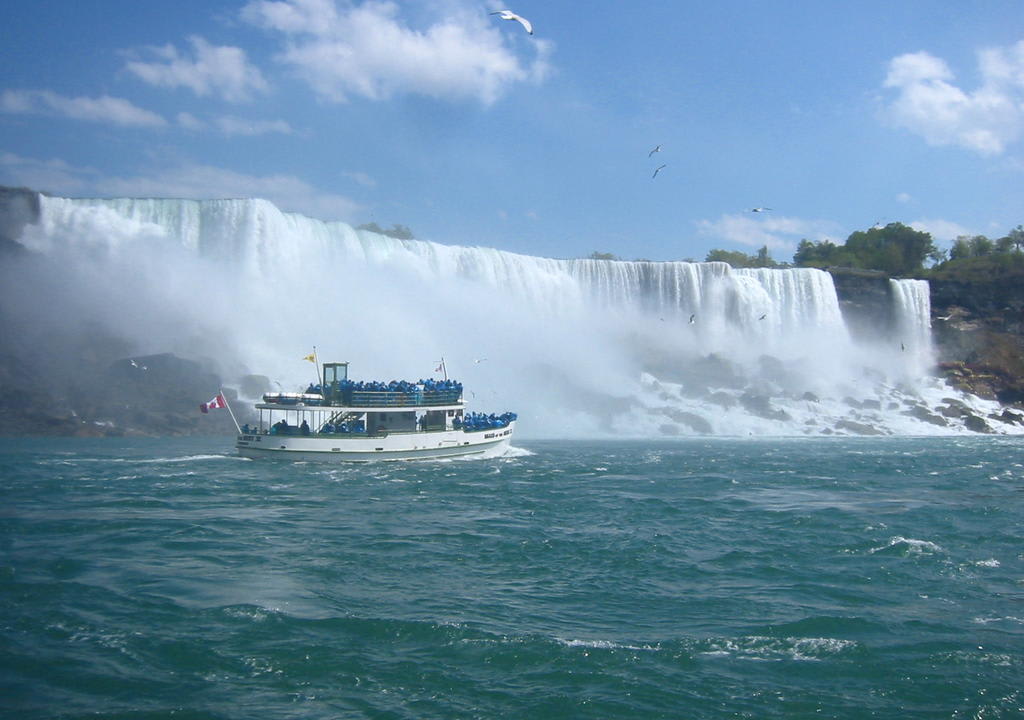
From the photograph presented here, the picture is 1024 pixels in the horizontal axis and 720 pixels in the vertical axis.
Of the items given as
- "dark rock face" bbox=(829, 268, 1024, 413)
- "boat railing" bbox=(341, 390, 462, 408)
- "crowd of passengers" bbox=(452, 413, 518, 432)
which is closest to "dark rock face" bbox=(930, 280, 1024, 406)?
"dark rock face" bbox=(829, 268, 1024, 413)

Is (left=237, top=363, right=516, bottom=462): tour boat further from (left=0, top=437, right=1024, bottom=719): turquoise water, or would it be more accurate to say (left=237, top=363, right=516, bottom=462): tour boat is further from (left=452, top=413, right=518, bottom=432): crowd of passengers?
(left=0, top=437, right=1024, bottom=719): turquoise water

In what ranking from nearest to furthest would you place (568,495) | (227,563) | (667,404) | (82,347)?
1. (227,563)
2. (568,495)
3. (82,347)
4. (667,404)

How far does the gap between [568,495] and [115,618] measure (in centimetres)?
1198

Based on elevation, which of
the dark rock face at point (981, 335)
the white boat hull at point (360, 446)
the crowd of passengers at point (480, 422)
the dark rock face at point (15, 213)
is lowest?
the white boat hull at point (360, 446)

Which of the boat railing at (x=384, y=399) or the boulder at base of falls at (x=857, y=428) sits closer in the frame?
the boat railing at (x=384, y=399)

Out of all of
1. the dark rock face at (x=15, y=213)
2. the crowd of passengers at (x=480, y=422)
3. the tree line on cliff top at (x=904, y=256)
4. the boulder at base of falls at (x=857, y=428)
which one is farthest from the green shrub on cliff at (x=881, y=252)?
the dark rock face at (x=15, y=213)

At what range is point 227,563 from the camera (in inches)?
483

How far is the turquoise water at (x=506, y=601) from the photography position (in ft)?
24.4

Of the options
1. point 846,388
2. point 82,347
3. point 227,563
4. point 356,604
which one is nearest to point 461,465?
point 227,563

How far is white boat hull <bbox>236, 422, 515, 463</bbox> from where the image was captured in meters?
27.2

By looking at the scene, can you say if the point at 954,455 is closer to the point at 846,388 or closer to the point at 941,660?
the point at 846,388

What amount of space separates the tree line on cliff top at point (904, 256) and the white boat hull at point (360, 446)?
49.9 metres

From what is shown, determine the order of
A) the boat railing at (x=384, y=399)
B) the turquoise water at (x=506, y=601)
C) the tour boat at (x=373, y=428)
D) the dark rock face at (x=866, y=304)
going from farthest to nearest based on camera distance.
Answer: the dark rock face at (x=866, y=304) < the boat railing at (x=384, y=399) < the tour boat at (x=373, y=428) < the turquoise water at (x=506, y=601)

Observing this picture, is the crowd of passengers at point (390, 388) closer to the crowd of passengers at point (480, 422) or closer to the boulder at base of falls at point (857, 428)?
the crowd of passengers at point (480, 422)
